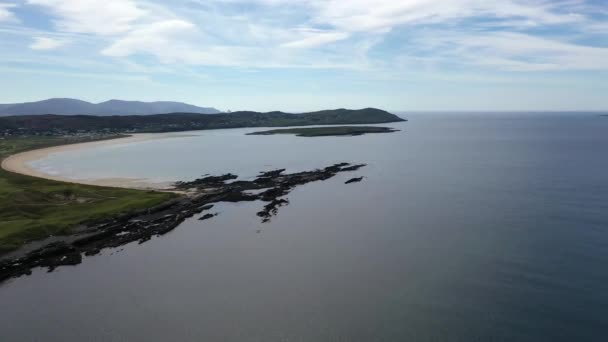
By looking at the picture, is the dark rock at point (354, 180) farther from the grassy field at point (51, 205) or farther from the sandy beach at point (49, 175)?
the sandy beach at point (49, 175)

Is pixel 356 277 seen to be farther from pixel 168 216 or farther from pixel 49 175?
pixel 49 175

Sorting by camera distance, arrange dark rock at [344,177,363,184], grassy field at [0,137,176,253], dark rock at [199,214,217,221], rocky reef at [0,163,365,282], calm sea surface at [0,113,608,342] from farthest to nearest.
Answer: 1. dark rock at [344,177,363,184]
2. dark rock at [199,214,217,221]
3. grassy field at [0,137,176,253]
4. rocky reef at [0,163,365,282]
5. calm sea surface at [0,113,608,342]

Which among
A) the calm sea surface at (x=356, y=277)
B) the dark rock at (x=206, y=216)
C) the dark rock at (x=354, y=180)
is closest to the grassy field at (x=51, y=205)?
the calm sea surface at (x=356, y=277)

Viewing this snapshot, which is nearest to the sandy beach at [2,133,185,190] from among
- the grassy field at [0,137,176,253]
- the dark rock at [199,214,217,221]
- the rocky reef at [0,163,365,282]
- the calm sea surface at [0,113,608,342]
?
the rocky reef at [0,163,365,282]

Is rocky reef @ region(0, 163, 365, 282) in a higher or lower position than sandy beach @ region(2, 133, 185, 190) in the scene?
lower

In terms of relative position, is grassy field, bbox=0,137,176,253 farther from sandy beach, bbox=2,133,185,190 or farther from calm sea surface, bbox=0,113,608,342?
calm sea surface, bbox=0,113,608,342

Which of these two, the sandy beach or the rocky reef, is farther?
the sandy beach

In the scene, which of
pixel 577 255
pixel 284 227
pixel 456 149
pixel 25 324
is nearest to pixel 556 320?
pixel 577 255

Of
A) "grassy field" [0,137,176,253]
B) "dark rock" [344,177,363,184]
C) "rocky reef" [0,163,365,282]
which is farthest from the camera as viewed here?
"dark rock" [344,177,363,184]
